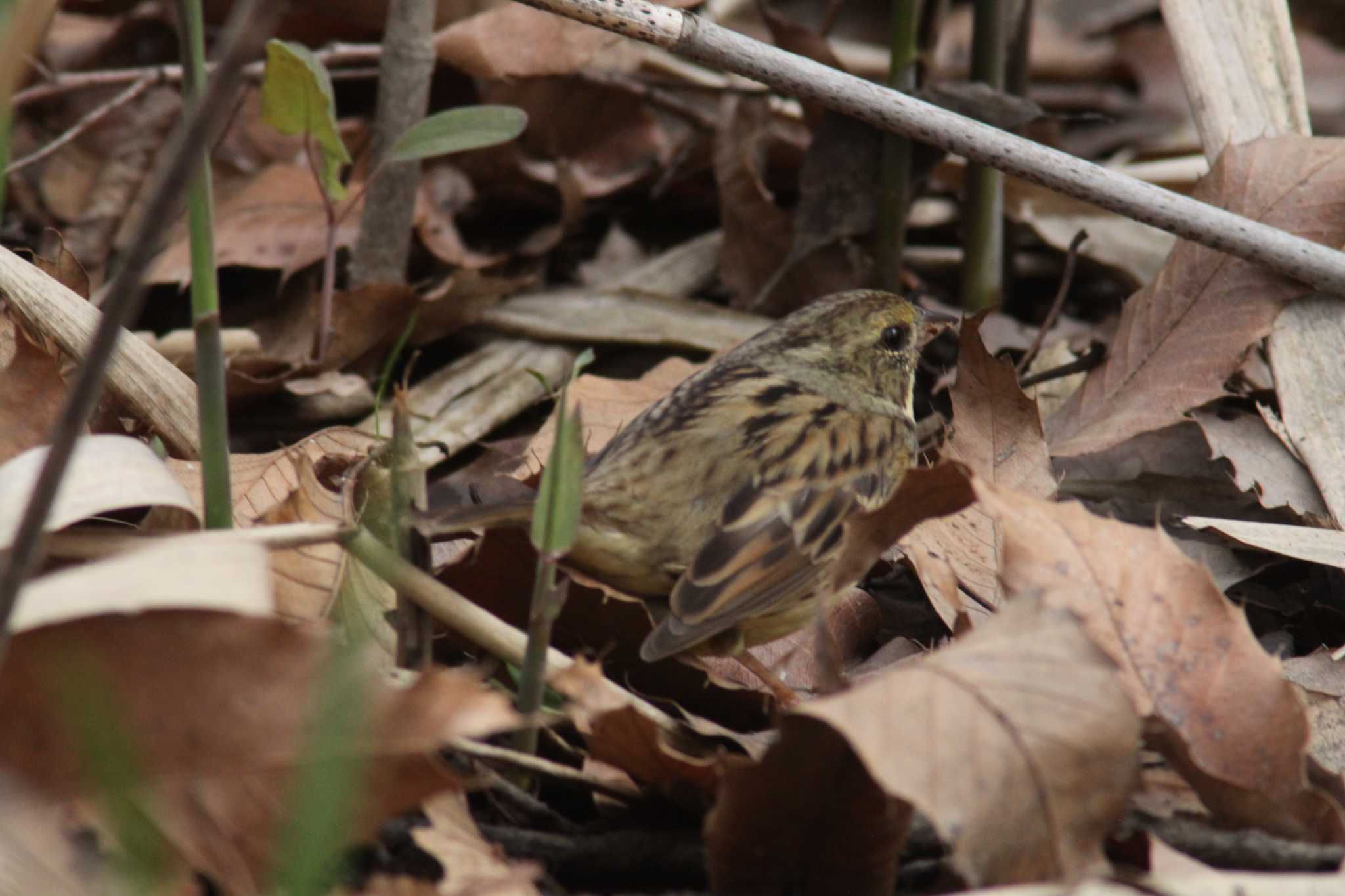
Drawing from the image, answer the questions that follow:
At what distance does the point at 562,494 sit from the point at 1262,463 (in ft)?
7.78

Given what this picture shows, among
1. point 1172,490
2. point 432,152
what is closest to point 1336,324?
point 1172,490

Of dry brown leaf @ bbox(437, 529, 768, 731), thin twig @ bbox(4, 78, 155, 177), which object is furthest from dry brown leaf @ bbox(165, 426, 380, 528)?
thin twig @ bbox(4, 78, 155, 177)

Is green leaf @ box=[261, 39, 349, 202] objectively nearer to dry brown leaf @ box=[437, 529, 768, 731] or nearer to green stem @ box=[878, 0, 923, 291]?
dry brown leaf @ box=[437, 529, 768, 731]

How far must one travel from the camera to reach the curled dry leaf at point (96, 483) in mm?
2334

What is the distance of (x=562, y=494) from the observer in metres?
2.16

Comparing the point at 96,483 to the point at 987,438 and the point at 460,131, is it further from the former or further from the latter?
the point at 987,438

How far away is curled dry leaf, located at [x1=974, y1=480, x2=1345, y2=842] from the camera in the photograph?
2.43 m

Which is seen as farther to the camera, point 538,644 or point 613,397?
point 613,397

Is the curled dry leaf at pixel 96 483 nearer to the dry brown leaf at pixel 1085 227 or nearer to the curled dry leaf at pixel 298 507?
the curled dry leaf at pixel 298 507

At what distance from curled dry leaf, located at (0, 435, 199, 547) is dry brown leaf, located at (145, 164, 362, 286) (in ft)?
6.92

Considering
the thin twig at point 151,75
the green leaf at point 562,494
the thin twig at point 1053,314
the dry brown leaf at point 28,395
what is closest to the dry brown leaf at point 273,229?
the thin twig at point 151,75

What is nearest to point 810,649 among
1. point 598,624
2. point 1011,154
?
point 598,624

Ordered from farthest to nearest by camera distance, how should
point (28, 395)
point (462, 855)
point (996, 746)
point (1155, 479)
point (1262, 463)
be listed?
point (1155, 479), point (1262, 463), point (28, 395), point (462, 855), point (996, 746)

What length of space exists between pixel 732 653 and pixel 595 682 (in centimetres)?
84
